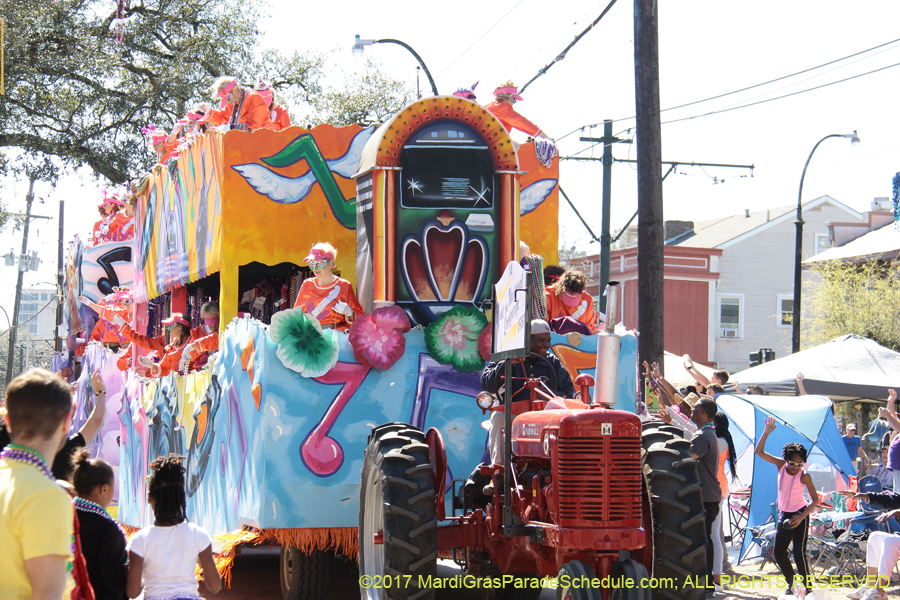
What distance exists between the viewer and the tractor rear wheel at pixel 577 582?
5.12 metres

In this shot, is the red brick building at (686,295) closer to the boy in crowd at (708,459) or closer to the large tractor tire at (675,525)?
the boy in crowd at (708,459)

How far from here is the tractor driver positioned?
255 inches

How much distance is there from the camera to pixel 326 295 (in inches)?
344

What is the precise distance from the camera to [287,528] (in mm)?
7586

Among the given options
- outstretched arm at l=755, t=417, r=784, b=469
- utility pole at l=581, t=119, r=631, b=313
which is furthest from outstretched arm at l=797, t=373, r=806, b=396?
outstretched arm at l=755, t=417, r=784, b=469

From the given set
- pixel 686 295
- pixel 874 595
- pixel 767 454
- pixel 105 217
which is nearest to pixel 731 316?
pixel 686 295

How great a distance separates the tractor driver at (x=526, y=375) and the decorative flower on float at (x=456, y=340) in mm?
1482

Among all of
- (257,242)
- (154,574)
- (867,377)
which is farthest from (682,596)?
(867,377)

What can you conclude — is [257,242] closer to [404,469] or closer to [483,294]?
[483,294]

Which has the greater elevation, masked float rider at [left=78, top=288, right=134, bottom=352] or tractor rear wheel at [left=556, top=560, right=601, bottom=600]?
masked float rider at [left=78, top=288, right=134, bottom=352]

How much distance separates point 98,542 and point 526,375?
9.76 ft

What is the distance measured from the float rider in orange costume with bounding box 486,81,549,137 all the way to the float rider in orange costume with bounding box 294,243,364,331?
3.13 metres

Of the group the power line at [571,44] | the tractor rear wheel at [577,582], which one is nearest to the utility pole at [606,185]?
the power line at [571,44]

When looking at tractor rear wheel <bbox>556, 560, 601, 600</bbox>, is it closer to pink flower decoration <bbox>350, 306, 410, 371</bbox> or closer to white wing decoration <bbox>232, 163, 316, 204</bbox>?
pink flower decoration <bbox>350, 306, 410, 371</bbox>
